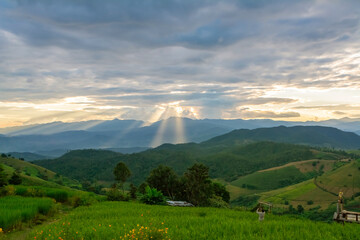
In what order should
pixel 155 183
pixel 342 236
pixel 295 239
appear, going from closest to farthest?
pixel 295 239
pixel 342 236
pixel 155 183

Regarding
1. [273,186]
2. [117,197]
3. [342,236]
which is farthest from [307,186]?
[342,236]

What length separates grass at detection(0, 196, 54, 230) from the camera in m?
13.3

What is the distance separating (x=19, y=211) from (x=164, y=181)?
36.0 m

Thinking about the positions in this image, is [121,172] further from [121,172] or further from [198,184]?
[198,184]

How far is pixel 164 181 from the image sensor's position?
49.2m

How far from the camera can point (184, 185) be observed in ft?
163

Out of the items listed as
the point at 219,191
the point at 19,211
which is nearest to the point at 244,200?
the point at 219,191

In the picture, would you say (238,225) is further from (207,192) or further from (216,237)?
(207,192)

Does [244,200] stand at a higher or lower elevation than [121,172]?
lower

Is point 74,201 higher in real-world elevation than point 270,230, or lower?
lower

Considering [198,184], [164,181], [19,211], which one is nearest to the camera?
[19,211]

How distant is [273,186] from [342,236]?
204583mm

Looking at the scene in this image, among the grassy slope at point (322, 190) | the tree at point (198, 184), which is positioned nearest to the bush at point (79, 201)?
the tree at point (198, 184)

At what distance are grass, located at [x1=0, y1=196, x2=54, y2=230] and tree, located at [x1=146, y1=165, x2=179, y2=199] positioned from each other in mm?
32140
